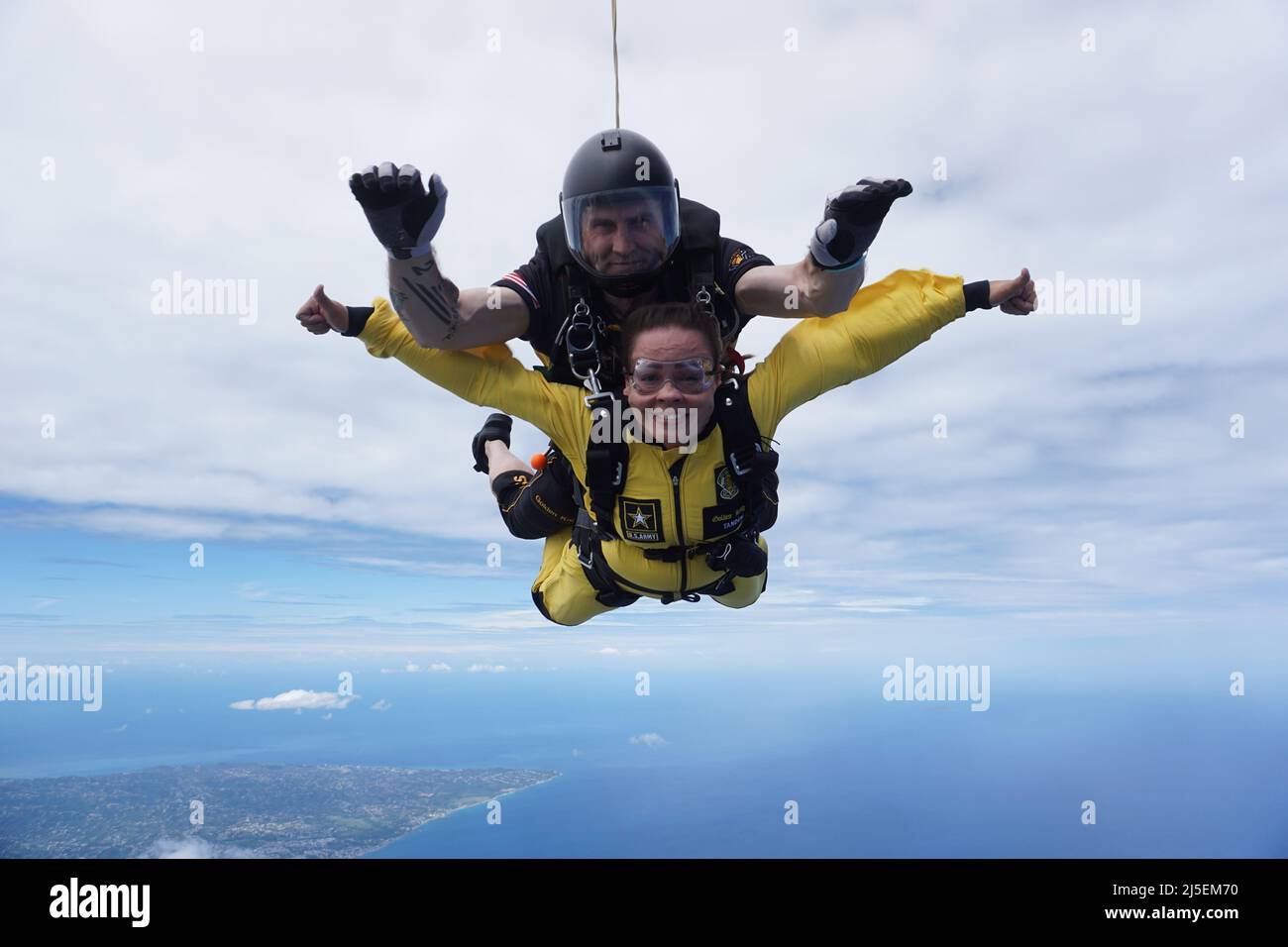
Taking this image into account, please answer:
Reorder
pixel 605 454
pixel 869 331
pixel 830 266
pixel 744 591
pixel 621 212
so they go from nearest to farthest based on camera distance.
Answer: pixel 830 266, pixel 621 212, pixel 869 331, pixel 605 454, pixel 744 591

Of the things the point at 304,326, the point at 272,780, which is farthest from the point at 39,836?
the point at 304,326

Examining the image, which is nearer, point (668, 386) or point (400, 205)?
point (400, 205)

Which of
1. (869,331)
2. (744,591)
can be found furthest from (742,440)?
(744,591)

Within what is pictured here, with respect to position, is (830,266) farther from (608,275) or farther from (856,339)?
(608,275)

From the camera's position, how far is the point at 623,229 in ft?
10.7

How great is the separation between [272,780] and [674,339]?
377 feet

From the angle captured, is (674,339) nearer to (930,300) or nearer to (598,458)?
(598,458)

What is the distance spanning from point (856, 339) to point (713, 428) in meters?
0.76

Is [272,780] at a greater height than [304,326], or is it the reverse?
[304,326]

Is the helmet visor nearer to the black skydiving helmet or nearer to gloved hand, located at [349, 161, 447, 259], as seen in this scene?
the black skydiving helmet

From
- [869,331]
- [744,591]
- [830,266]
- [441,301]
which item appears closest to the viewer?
[830,266]

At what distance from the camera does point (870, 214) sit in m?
2.74

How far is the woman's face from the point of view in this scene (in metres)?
3.25

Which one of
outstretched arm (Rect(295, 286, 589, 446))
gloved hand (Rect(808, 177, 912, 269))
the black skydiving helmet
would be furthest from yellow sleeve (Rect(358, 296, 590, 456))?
gloved hand (Rect(808, 177, 912, 269))
